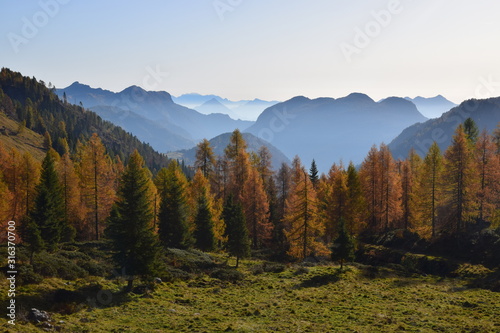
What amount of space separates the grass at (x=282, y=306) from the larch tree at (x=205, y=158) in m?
25.7

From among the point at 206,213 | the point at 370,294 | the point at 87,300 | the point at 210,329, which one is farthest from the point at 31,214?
the point at 370,294

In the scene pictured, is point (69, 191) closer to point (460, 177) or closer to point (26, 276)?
point (26, 276)

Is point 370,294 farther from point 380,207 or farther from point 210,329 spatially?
point 380,207

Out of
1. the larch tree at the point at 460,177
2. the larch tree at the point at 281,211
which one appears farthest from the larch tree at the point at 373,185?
the larch tree at the point at 281,211

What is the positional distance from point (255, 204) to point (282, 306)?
24508 mm

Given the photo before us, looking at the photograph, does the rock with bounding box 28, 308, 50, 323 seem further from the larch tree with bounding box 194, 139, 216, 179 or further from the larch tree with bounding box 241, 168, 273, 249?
the larch tree with bounding box 194, 139, 216, 179

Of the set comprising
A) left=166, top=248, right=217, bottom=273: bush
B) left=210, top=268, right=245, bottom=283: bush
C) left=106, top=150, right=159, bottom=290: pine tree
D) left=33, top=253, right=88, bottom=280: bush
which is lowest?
left=210, top=268, right=245, bottom=283: bush

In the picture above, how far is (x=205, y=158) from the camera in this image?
184 ft

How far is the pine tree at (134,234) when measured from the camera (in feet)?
85.5

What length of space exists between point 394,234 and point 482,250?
12.9m

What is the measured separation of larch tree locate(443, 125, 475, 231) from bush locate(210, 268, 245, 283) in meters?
29.8

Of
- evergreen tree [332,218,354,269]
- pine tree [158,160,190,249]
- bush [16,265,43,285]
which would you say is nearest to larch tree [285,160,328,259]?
evergreen tree [332,218,354,269]

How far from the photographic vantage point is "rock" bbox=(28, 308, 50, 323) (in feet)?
60.6

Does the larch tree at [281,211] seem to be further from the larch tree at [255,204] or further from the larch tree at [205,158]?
the larch tree at [205,158]
